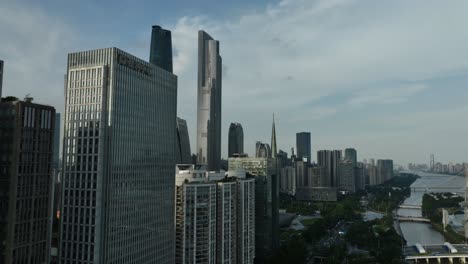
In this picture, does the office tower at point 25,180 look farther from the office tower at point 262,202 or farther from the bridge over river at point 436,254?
the bridge over river at point 436,254

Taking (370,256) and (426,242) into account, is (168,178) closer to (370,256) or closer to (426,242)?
(370,256)

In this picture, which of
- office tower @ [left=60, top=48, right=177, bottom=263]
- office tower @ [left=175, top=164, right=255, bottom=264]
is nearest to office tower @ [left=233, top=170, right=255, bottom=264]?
office tower @ [left=175, top=164, right=255, bottom=264]

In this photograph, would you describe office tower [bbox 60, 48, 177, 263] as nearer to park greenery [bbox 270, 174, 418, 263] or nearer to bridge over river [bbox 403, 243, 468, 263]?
park greenery [bbox 270, 174, 418, 263]

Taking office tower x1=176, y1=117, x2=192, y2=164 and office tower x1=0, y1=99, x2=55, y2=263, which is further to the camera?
office tower x1=176, y1=117, x2=192, y2=164

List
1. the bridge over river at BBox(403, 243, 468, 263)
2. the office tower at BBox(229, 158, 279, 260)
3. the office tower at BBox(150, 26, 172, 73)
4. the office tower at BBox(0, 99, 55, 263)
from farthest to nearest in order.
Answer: the office tower at BBox(150, 26, 172, 73) → the bridge over river at BBox(403, 243, 468, 263) → the office tower at BBox(229, 158, 279, 260) → the office tower at BBox(0, 99, 55, 263)

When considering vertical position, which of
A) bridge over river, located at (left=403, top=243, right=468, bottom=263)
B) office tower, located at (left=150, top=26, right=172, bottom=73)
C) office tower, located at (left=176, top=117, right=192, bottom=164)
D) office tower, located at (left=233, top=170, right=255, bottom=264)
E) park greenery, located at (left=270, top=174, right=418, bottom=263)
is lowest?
bridge over river, located at (left=403, top=243, right=468, bottom=263)

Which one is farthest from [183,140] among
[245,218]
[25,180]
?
[25,180]
